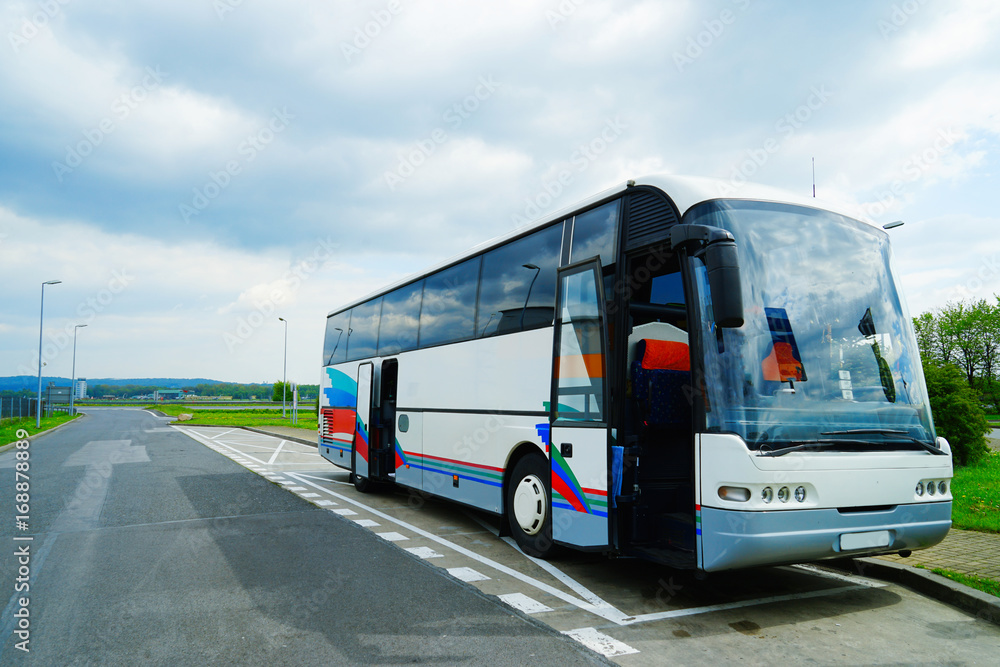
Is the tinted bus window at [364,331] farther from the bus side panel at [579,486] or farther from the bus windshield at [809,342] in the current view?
the bus windshield at [809,342]

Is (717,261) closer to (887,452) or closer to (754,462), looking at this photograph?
(754,462)

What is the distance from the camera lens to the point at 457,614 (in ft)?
16.9

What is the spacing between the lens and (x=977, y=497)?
9.98 m

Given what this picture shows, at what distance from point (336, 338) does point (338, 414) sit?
6.35ft

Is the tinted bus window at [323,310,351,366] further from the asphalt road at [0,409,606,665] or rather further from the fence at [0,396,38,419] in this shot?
the fence at [0,396,38,419]

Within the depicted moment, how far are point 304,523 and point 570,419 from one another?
467 centimetres

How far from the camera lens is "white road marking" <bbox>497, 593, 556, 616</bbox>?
5301mm

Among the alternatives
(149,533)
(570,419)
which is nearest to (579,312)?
(570,419)

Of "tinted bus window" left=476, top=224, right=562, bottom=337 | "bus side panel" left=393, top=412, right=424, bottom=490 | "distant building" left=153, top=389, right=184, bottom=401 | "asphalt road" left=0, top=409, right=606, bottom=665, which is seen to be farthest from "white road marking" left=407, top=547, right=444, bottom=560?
"distant building" left=153, top=389, right=184, bottom=401

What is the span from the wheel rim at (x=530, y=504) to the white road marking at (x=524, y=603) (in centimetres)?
130

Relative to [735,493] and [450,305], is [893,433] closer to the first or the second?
[735,493]

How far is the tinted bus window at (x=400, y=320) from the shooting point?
10719mm

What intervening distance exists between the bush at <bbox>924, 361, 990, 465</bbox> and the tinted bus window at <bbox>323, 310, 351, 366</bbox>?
11892 mm

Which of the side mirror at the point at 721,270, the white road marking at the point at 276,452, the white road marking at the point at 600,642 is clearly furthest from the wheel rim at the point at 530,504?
the white road marking at the point at 276,452
